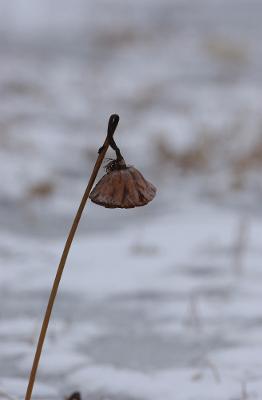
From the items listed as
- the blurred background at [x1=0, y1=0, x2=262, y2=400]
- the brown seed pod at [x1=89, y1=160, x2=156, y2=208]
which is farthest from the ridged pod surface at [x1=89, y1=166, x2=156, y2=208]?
the blurred background at [x1=0, y1=0, x2=262, y2=400]

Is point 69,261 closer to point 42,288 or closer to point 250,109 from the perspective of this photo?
point 42,288

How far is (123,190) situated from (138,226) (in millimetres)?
3119


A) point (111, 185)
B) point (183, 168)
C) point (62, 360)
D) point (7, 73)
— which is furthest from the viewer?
point (7, 73)

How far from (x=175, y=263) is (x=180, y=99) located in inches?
183

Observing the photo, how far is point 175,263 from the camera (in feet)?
13.9

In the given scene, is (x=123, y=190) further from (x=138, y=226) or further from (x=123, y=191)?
(x=138, y=226)

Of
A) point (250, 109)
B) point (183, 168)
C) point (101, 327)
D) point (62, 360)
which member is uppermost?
point (250, 109)

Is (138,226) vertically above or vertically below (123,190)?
above

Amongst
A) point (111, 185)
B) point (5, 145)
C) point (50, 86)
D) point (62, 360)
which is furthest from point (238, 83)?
point (111, 185)

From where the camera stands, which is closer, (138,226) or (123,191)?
(123,191)

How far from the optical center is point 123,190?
1816 millimetres

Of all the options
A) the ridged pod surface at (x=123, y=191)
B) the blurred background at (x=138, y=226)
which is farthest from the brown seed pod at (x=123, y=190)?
the blurred background at (x=138, y=226)

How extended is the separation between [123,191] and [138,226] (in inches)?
123

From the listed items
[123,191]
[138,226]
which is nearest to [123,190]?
[123,191]
